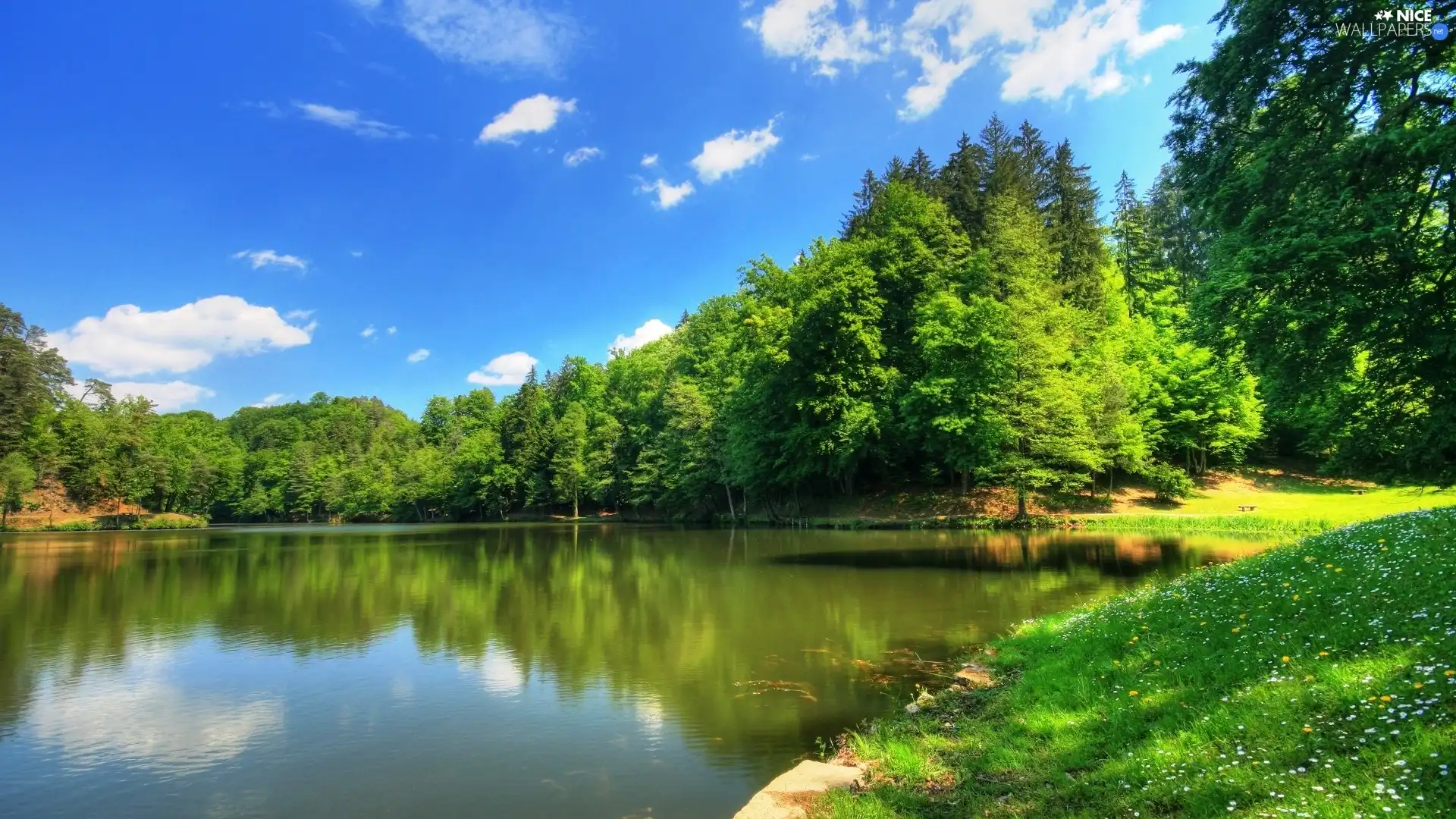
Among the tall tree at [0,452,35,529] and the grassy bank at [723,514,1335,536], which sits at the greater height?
the tall tree at [0,452,35,529]

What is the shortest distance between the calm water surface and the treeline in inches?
361

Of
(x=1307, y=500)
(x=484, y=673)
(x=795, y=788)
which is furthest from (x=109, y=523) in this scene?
(x=1307, y=500)

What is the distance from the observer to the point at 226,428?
137 meters

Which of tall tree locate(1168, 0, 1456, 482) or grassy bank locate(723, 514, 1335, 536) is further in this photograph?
grassy bank locate(723, 514, 1335, 536)

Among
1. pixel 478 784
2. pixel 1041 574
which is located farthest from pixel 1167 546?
pixel 478 784

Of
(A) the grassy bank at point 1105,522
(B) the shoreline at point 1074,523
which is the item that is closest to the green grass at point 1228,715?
(B) the shoreline at point 1074,523

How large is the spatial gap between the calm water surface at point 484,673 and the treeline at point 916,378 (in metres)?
9.17

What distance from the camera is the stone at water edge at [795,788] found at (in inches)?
234

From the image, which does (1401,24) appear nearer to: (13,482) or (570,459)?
(570,459)

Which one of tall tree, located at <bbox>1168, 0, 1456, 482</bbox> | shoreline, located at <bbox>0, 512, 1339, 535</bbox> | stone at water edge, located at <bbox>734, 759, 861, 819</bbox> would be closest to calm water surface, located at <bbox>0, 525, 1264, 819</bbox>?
stone at water edge, located at <bbox>734, 759, 861, 819</bbox>

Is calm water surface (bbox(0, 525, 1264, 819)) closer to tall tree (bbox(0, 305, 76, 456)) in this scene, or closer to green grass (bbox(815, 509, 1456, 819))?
green grass (bbox(815, 509, 1456, 819))

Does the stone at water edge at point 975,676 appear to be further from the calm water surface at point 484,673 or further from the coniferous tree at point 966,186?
the coniferous tree at point 966,186

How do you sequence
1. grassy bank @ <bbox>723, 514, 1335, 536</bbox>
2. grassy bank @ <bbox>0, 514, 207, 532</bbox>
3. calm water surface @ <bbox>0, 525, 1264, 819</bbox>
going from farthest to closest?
1. grassy bank @ <bbox>0, 514, 207, 532</bbox>
2. grassy bank @ <bbox>723, 514, 1335, 536</bbox>
3. calm water surface @ <bbox>0, 525, 1264, 819</bbox>

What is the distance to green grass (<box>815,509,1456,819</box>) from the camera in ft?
14.8
